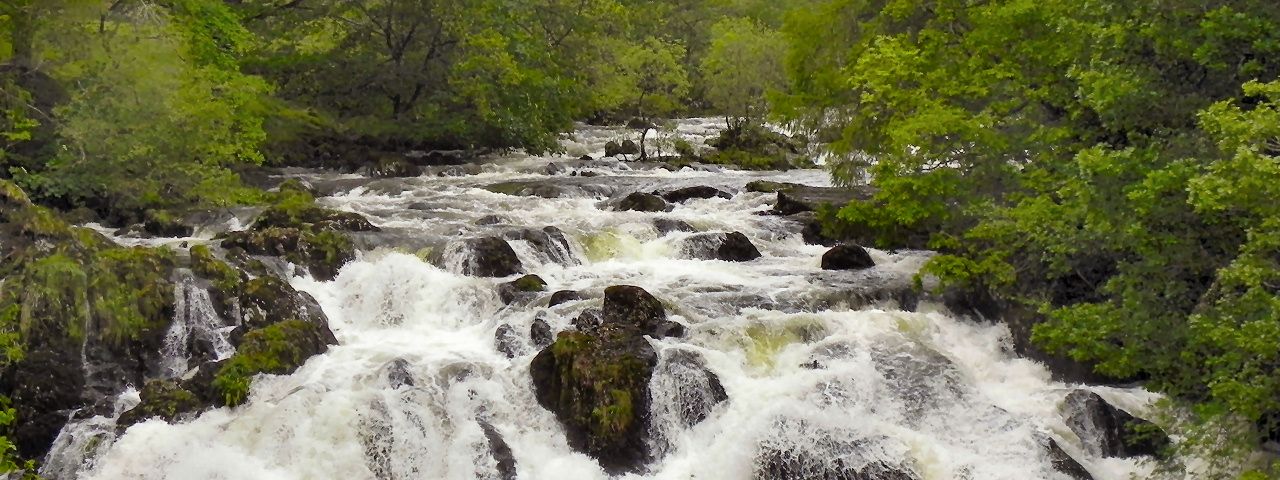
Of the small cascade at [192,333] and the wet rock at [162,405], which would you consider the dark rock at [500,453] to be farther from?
the small cascade at [192,333]

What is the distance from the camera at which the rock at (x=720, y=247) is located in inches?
689

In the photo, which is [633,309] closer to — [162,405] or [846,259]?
[846,259]

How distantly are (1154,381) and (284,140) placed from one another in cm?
2587

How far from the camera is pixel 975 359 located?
1338 centimetres

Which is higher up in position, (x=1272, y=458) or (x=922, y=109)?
(x=922, y=109)

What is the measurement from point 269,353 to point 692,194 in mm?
13682

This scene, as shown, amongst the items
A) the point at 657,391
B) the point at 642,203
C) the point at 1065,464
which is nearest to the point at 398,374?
the point at 657,391

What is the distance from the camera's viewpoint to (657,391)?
11.6 metres

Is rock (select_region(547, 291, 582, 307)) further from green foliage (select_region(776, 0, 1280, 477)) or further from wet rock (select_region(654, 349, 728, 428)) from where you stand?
green foliage (select_region(776, 0, 1280, 477))

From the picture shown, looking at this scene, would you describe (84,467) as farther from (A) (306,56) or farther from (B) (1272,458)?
(A) (306,56)

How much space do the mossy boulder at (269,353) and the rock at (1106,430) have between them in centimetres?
982

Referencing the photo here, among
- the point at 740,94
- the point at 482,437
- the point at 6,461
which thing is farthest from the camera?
the point at 740,94

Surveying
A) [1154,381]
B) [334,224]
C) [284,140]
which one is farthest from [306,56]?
[1154,381]

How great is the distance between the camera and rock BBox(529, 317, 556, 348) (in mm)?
12961
